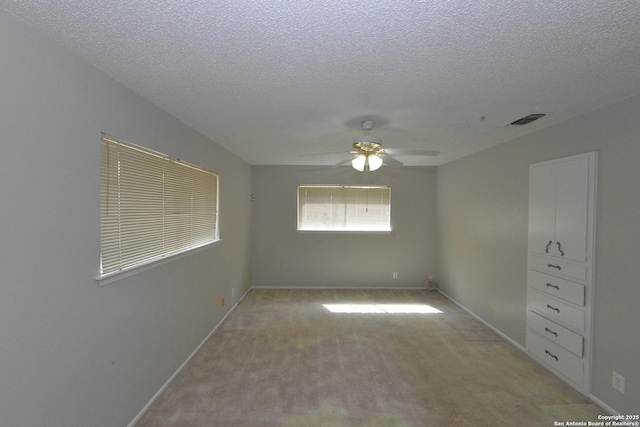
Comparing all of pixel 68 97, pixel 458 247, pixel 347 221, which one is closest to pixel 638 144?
pixel 458 247

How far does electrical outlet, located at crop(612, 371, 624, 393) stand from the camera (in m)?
2.39

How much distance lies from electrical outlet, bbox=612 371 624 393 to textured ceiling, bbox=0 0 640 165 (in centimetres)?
208

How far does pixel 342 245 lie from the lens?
20.4 feet

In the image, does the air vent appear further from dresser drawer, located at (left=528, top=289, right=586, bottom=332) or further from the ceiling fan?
dresser drawer, located at (left=528, top=289, right=586, bottom=332)

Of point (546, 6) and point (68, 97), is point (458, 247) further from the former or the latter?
point (68, 97)

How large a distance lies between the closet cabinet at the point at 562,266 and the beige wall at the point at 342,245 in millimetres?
2802

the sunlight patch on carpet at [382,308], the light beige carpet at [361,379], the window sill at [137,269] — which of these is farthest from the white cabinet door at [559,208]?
the window sill at [137,269]

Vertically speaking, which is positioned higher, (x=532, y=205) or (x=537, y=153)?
(x=537, y=153)

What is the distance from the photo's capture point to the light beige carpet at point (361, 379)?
2424 mm

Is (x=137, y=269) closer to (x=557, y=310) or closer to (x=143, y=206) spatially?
(x=143, y=206)

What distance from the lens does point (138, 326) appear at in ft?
7.72

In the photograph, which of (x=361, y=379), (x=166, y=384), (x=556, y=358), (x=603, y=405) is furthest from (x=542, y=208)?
(x=166, y=384)

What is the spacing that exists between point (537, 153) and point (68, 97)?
3.95 m

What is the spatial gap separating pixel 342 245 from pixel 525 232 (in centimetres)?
326
